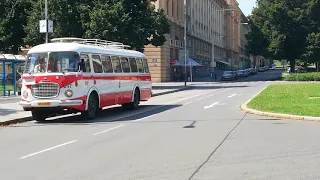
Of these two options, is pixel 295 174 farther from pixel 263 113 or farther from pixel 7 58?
pixel 7 58

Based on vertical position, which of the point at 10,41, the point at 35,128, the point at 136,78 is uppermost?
the point at 10,41

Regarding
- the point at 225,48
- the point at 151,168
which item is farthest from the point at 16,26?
the point at 225,48

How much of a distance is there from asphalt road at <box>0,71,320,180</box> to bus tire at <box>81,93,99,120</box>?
4.17ft

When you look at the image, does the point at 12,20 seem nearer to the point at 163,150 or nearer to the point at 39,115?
the point at 39,115

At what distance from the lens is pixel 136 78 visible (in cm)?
2311

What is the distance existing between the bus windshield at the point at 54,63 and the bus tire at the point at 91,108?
1.47 m

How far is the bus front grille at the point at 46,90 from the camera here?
1708cm

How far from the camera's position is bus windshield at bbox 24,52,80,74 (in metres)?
17.3

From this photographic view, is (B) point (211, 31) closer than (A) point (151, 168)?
No

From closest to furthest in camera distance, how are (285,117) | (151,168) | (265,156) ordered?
(151,168)
(265,156)
(285,117)

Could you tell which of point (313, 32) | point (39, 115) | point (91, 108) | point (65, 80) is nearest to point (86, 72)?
point (65, 80)

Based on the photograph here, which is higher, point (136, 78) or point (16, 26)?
point (16, 26)

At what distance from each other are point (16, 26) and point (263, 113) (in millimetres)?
35082

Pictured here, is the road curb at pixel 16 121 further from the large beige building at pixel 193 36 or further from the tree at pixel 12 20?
the large beige building at pixel 193 36
